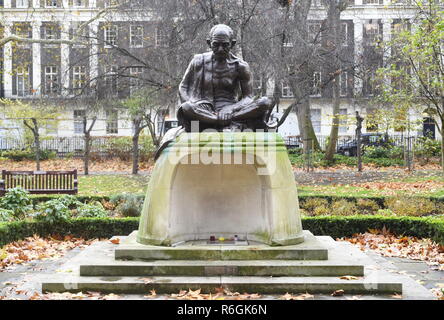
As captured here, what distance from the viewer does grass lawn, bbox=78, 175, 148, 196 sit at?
17547mm

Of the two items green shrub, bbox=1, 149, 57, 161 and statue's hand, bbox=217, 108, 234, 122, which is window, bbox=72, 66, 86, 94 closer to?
green shrub, bbox=1, 149, 57, 161

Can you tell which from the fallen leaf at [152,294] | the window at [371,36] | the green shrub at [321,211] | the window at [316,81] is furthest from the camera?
the window at [371,36]

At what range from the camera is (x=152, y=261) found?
655 centimetres

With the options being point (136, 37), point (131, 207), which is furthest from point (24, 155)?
point (131, 207)

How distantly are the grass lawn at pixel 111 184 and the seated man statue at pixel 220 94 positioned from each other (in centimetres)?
915

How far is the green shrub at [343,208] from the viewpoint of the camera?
40.3 feet

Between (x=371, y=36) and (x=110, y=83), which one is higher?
(x=371, y=36)

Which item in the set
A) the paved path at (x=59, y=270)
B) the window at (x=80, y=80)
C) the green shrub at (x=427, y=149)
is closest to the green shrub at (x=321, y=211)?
the paved path at (x=59, y=270)

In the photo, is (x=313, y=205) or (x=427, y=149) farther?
(x=427, y=149)

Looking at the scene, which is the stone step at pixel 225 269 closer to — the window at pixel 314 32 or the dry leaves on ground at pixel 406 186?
the dry leaves on ground at pixel 406 186

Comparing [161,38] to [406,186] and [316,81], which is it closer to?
[316,81]

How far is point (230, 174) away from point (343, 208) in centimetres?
544

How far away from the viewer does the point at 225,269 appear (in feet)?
20.8

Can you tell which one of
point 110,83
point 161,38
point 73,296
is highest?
point 161,38
